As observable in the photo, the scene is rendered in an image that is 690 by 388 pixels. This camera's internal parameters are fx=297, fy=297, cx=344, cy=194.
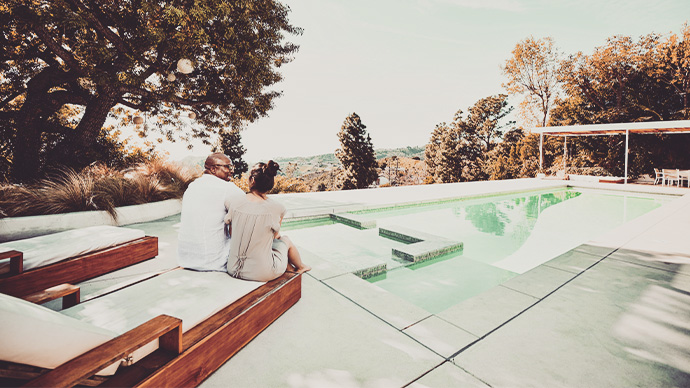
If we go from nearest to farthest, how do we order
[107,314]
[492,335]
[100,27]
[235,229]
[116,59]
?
[107,314] → [492,335] → [235,229] → [100,27] → [116,59]

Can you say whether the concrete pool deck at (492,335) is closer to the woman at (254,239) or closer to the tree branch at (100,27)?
the woman at (254,239)

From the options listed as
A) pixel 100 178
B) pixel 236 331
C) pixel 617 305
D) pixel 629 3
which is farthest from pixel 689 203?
pixel 629 3

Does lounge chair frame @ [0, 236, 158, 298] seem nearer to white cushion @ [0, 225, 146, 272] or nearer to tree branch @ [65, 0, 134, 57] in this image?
white cushion @ [0, 225, 146, 272]

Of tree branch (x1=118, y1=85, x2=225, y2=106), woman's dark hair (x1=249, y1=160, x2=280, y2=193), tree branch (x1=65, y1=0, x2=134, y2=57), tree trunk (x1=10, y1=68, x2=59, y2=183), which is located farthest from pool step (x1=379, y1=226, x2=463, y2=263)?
tree trunk (x1=10, y1=68, x2=59, y2=183)

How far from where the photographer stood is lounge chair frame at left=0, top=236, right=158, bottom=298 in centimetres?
219

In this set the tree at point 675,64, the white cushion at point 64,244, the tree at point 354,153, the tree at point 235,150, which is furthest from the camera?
the tree at point 235,150

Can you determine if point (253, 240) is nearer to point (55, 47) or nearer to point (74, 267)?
point (74, 267)

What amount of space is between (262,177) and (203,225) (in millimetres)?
604

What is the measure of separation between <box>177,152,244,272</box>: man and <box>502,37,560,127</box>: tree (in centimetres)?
2782

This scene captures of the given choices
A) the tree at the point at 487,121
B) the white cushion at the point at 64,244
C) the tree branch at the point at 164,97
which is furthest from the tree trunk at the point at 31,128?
the tree at the point at 487,121

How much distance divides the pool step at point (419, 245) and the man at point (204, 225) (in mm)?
2554

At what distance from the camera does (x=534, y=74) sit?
77.5ft

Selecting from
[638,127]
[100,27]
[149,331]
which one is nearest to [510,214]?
[149,331]

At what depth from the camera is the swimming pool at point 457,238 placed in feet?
12.0
